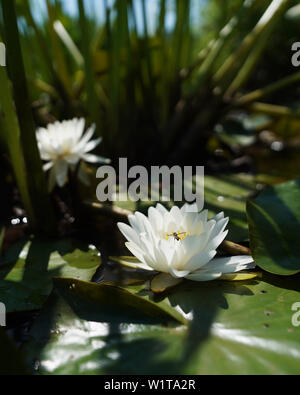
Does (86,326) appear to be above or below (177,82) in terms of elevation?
below

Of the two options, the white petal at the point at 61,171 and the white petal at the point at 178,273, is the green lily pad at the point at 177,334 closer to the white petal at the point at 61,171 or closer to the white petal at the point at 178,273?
the white petal at the point at 178,273

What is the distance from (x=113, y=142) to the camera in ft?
5.42

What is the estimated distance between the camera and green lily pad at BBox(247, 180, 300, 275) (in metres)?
0.84

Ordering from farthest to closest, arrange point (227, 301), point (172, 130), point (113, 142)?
point (172, 130) → point (113, 142) → point (227, 301)

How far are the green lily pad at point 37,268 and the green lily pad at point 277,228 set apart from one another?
41 cm

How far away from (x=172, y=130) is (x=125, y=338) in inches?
54.6

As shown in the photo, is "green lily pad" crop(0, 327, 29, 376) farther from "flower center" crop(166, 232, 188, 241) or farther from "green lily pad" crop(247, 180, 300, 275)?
"green lily pad" crop(247, 180, 300, 275)

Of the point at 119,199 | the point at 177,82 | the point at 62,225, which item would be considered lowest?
the point at 62,225

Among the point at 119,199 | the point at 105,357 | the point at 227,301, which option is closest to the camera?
the point at 105,357

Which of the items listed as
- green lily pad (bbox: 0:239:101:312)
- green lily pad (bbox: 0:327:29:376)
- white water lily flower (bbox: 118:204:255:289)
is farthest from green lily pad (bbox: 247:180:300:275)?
green lily pad (bbox: 0:327:29:376)

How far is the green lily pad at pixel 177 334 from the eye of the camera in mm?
617

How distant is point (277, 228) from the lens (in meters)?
0.93

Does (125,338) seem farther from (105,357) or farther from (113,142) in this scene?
(113,142)

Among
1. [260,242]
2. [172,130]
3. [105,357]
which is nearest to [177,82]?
[172,130]
